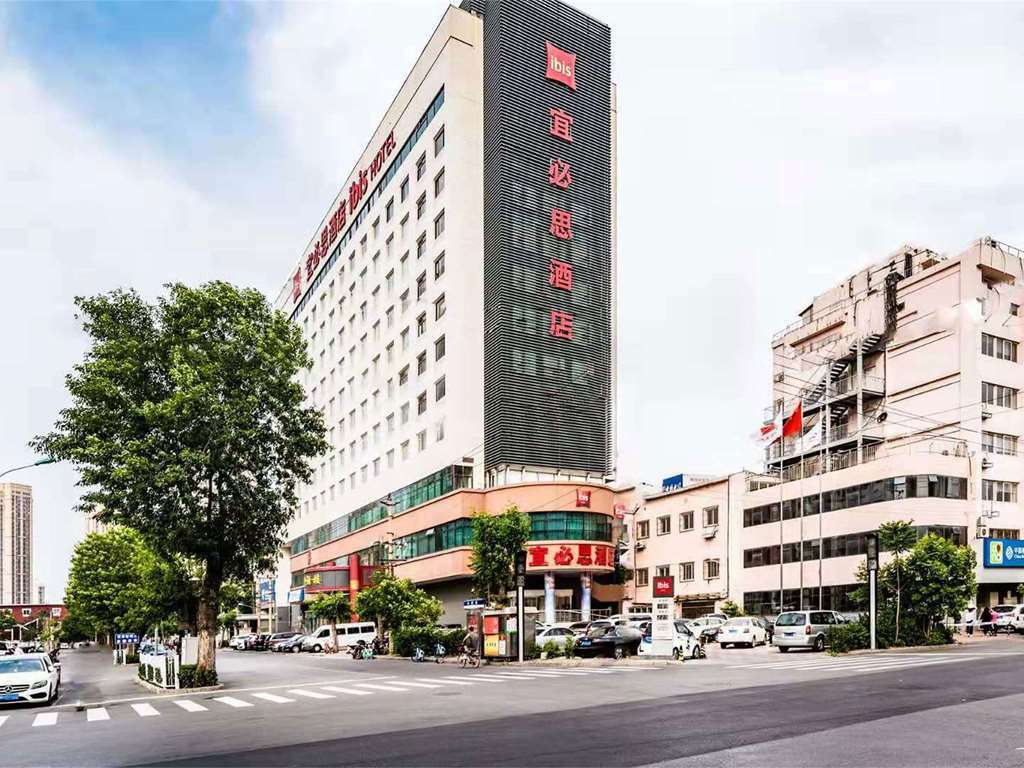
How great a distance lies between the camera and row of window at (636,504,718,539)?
68.0m

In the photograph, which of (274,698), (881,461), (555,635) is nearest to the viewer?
(274,698)

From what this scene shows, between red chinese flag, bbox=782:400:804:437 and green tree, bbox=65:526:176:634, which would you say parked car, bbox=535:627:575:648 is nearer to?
red chinese flag, bbox=782:400:804:437

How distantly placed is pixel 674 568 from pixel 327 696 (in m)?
48.4

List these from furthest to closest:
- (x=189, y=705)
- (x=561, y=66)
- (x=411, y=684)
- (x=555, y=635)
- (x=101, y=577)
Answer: (x=101, y=577) → (x=561, y=66) → (x=555, y=635) → (x=411, y=684) → (x=189, y=705)

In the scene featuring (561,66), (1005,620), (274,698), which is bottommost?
(1005,620)

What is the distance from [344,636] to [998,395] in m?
46.1

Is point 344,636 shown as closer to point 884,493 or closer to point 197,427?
point 884,493

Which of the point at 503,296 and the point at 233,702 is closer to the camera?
the point at 233,702

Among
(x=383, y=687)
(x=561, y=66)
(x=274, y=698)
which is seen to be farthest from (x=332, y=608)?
(x=561, y=66)

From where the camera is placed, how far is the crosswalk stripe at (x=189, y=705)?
22.3 m

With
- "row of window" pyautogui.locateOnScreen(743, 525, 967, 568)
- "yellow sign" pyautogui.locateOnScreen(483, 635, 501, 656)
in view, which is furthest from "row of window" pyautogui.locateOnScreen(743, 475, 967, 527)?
"yellow sign" pyautogui.locateOnScreen(483, 635, 501, 656)

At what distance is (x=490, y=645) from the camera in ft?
129

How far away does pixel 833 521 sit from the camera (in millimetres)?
58875

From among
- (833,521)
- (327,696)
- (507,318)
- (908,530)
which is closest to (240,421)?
(327,696)
